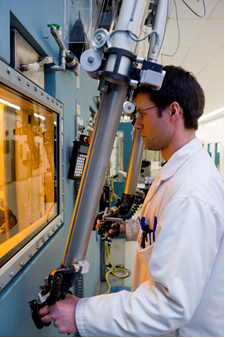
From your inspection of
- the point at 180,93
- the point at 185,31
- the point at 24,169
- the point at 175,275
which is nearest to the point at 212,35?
the point at 185,31

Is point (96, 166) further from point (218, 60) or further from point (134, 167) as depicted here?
point (218, 60)

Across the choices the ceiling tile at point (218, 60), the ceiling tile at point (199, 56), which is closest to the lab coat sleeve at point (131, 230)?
the ceiling tile at point (199, 56)

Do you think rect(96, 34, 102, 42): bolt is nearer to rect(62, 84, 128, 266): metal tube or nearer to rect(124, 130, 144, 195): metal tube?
rect(62, 84, 128, 266): metal tube

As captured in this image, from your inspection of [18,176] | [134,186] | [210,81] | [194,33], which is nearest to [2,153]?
[18,176]

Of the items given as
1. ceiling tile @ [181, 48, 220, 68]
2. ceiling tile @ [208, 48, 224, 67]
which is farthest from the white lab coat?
ceiling tile @ [208, 48, 224, 67]

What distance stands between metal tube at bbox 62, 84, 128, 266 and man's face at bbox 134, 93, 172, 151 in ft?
0.99

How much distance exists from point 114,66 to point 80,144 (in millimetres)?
810

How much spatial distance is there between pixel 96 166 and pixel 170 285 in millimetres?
347

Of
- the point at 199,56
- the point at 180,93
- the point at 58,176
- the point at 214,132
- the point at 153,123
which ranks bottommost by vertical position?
the point at 58,176

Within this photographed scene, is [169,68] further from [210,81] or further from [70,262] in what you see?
[210,81]

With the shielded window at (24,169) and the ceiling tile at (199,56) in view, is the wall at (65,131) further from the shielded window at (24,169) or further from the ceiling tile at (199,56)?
the ceiling tile at (199,56)

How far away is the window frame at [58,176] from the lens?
582 millimetres

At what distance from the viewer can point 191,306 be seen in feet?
1.67

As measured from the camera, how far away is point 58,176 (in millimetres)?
1139
